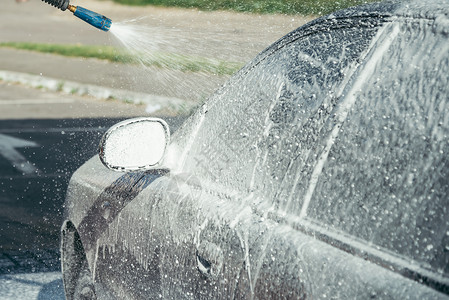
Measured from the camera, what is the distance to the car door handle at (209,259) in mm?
2379

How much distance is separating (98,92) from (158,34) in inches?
137

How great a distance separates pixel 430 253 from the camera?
1.80 m

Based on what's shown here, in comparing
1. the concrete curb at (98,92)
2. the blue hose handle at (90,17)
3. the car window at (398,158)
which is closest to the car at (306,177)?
the car window at (398,158)

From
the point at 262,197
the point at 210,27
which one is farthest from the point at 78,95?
the point at 262,197

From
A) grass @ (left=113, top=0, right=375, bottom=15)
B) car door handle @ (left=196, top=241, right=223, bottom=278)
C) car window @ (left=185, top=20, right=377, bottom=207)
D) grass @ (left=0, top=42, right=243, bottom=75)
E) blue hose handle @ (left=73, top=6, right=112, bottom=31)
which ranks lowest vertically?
grass @ (left=0, top=42, right=243, bottom=75)

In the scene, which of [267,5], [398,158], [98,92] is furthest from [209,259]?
[267,5]

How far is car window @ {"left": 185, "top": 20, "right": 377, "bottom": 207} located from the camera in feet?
7.67

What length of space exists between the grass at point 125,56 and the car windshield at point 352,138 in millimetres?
11131

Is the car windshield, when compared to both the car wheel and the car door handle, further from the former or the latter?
the car wheel

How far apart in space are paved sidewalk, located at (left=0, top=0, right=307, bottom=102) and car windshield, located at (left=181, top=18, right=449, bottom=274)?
5943 mm

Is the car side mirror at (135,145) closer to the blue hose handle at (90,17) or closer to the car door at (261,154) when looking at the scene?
the car door at (261,154)

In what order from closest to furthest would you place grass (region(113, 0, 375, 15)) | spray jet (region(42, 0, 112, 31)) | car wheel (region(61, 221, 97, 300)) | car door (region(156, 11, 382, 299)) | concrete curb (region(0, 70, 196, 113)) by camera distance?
car door (region(156, 11, 382, 299)), car wheel (region(61, 221, 97, 300)), spray jet (region(42, 0, 112, 31)), concrete curb (region(0, 70, 196, 113)), grass (region(113, 0, 375, 15))

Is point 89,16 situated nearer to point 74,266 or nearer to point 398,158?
point 74,266

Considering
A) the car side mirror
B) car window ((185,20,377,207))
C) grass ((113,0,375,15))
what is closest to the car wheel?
the car side mirror
